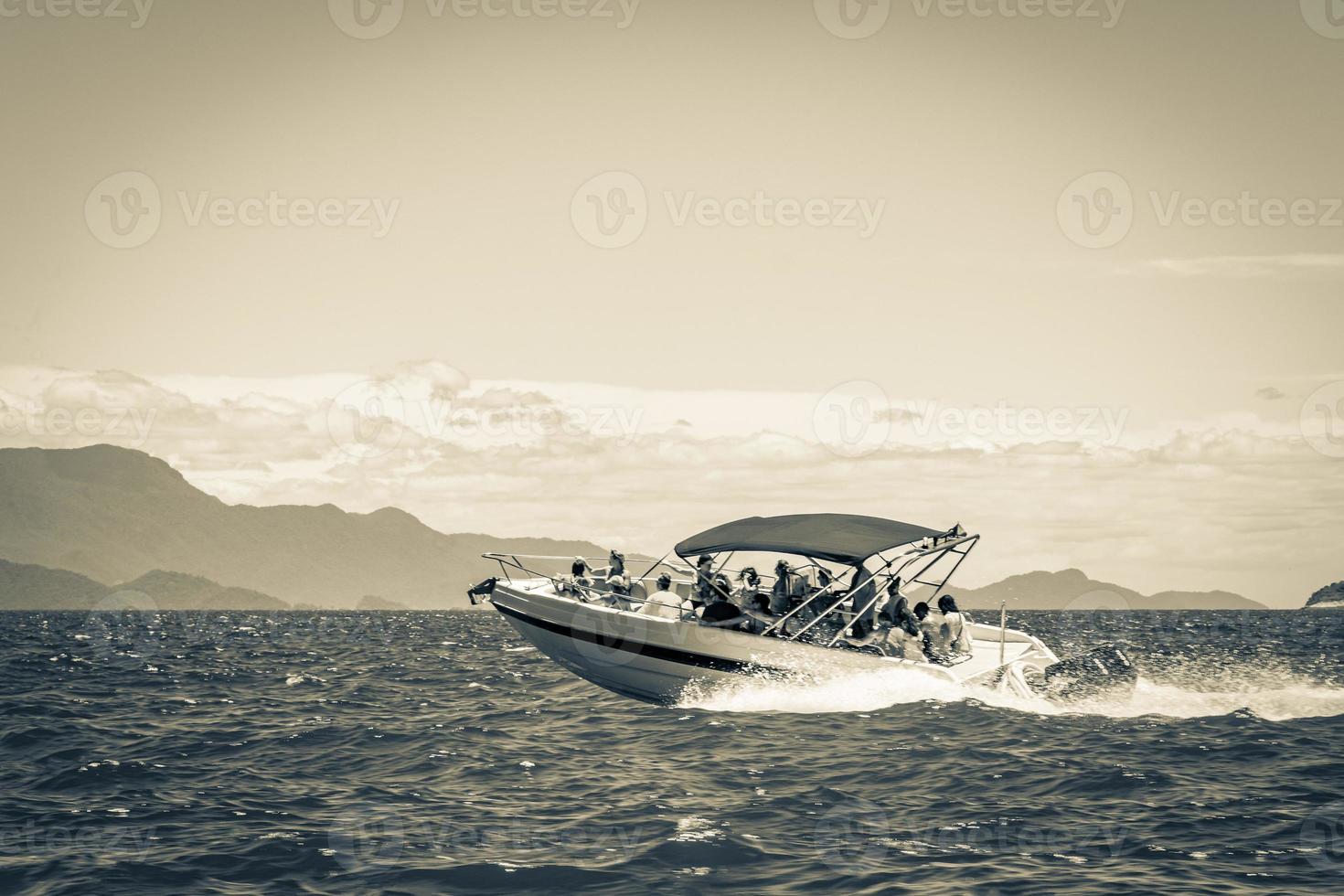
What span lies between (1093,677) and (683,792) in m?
10.1

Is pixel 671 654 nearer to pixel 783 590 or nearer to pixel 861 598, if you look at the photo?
pixel 783 590

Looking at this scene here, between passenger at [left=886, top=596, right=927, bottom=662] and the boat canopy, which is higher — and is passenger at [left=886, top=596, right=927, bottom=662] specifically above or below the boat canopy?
below

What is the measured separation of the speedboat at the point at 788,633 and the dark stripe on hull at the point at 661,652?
2 centimetres

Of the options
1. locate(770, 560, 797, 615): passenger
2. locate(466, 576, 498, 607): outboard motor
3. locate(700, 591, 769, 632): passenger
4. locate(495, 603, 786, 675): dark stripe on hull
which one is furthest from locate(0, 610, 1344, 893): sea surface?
locate(466, 576, 498, 607): outboard motor

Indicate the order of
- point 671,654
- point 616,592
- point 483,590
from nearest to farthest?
point 671,654
point 616,592
point 483,590

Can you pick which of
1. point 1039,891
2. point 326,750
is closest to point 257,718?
point 326,750

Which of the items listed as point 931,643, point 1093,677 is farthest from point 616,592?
point 1093,677

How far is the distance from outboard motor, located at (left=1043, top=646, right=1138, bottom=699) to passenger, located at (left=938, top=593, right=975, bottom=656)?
1615 mm

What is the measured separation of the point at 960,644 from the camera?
1894cm

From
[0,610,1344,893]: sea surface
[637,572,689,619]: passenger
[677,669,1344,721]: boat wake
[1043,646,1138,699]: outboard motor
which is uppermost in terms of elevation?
[637,572,689,619]: passenger

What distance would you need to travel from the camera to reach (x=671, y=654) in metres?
18.1

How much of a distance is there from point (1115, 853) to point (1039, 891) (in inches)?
60.8

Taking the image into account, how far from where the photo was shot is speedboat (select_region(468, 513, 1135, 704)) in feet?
57.6

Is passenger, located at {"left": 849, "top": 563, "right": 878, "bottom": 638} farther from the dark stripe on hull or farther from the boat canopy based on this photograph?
the dark stripe on hull
